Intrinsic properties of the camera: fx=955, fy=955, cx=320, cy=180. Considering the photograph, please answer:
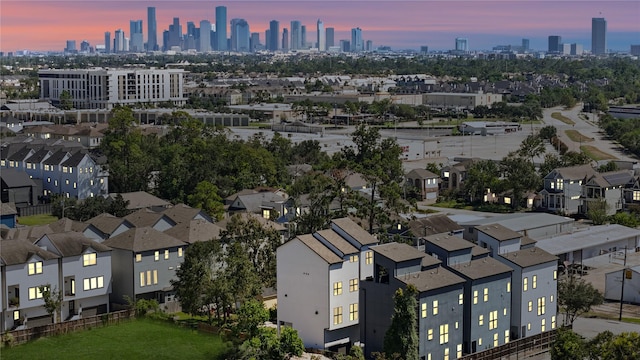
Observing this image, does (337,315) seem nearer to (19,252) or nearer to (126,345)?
(126,345)

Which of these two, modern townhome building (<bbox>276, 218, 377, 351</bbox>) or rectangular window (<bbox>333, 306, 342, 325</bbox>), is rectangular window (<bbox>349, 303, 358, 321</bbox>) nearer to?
modern townhome building (<bbox>276, 218, 377, 351</bbox>)

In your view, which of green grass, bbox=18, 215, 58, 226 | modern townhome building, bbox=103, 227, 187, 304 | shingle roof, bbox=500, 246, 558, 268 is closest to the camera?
shingle roof, bbox=500, 246, 558, 268

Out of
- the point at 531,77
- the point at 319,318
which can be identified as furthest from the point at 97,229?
the point at 531,77

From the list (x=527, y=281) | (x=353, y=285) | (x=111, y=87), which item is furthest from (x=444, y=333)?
(x=111, y=87)

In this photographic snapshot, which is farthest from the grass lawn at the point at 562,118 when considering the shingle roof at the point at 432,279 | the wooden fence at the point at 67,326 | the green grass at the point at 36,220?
the wooden fence at the point at 67,326

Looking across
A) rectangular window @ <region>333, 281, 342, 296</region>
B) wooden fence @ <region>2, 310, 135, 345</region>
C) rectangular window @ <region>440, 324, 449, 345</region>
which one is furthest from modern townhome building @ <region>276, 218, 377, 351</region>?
wooden fence @ <region>2, 310, 135, 345</region>

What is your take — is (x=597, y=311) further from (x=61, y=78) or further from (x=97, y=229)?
(x=61, y=78)

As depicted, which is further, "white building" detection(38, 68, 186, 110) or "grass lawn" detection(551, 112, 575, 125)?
"white building" detection(38, 68, 186, 110)

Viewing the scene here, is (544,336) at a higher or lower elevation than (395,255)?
lower
